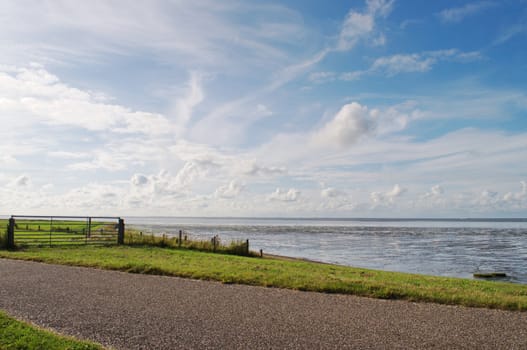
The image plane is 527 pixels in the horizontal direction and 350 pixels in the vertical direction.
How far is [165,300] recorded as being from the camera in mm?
9289

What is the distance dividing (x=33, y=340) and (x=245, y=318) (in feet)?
11.5

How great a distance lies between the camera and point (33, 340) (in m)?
6.11

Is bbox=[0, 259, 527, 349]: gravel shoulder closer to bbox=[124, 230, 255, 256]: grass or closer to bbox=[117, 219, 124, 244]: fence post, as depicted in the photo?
bbox=[117, 219, 124, 244]: fence post

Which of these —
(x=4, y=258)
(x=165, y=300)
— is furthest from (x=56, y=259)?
(x=165, y=300)

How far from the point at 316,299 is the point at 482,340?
12.3 ft

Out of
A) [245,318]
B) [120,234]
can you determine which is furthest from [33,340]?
[120,234]

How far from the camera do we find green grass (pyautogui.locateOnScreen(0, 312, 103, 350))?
5.86 m

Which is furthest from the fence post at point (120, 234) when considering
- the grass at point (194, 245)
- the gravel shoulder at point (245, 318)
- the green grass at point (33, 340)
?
the green grass at point (33, 340)

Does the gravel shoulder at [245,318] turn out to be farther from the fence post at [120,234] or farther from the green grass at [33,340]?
the fence post at [120,234]

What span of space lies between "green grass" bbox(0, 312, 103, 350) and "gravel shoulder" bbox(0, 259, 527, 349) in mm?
347

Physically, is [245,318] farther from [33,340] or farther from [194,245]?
[194,245]

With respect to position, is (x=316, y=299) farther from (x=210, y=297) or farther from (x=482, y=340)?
(x=482, y=340)

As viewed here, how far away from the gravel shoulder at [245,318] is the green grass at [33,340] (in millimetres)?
347

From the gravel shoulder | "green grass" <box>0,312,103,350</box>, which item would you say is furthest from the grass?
"green grass" <box>0,312,103,350</box>
